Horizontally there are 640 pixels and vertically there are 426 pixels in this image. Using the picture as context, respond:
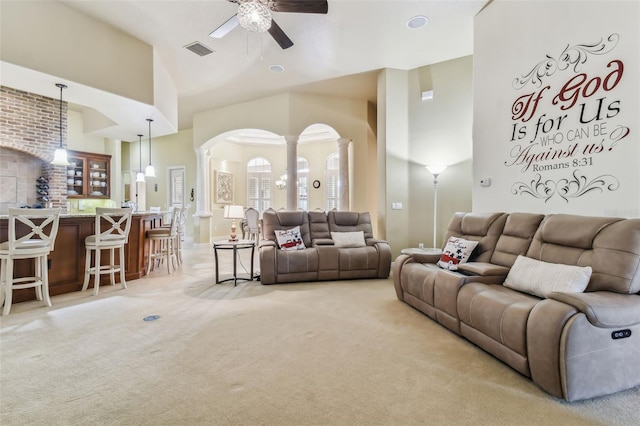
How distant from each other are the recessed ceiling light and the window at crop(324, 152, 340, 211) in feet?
19.9

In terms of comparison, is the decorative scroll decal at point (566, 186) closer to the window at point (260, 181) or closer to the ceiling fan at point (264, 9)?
the ceiling fan at point (264, 9)

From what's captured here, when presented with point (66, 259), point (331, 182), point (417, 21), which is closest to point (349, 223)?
point (417, 21)

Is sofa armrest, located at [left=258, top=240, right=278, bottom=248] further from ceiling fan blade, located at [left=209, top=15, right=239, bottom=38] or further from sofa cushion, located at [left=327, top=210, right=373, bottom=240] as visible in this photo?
ceiling fan blade, located at [left=209, top=15, right=239, bottom=38]

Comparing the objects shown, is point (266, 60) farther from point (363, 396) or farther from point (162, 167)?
point (162, 167)

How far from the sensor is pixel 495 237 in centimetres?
289

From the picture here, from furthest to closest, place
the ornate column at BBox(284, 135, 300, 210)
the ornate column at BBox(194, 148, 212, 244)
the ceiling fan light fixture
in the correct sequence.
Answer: the ornate column at BBox(194, 148, 212, 244)
the ornate column at BBox(284, 135, 300, 210)
the ceiling fan light fixture

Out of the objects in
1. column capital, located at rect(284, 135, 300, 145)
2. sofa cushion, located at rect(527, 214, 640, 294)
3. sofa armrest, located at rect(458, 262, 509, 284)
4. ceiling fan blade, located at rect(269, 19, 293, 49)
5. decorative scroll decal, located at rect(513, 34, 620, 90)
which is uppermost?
ceiling fan blade, located at rect(269, 19, 293, 49)

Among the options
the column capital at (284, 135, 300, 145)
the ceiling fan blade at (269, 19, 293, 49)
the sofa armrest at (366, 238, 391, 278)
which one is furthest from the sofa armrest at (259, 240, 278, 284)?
the column capital at (284, 135, 300, 145)

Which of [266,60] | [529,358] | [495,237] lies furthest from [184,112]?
[529,358]

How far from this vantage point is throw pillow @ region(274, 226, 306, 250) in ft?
14.4

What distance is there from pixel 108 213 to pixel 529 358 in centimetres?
450

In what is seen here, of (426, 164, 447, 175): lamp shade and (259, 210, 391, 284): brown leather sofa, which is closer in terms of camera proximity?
(259, 210, 391, 284): brown leather sofa

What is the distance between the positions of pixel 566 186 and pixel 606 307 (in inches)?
60.8

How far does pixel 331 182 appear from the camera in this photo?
1011 cm
